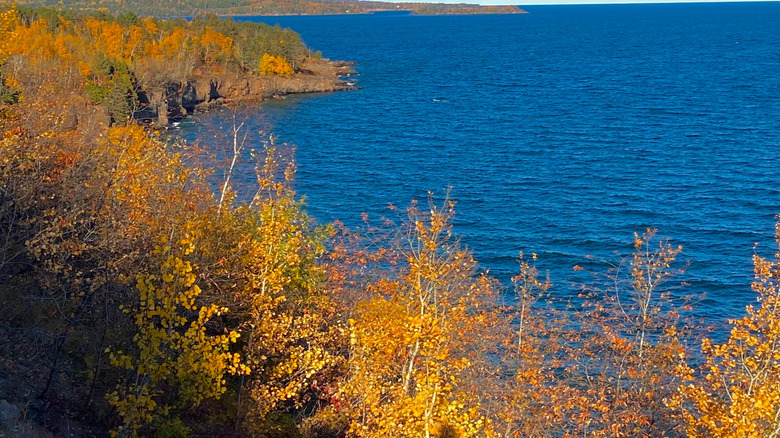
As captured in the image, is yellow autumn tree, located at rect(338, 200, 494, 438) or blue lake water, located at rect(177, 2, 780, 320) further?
blue lake water, located at rect(177, 2, 780, 320)

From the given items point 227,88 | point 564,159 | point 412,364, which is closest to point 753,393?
point 412,364

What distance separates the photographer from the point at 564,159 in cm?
6638

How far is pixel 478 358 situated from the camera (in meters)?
19.7

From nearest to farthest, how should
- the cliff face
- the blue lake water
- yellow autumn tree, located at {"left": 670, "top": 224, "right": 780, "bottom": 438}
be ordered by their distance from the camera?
yellow autumn tree, located at {"left": 670, "top": 224, "right": 780, "bottom": 438}, the blue lake water, the cliff face

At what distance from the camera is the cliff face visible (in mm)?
83312

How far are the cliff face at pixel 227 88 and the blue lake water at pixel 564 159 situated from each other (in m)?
5.11

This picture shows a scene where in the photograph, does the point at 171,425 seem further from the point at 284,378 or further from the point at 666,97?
the point at 666,97

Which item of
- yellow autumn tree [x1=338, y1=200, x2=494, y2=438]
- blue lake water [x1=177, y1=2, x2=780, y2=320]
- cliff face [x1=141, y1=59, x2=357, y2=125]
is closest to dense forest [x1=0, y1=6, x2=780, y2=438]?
yellow autumn tree [x1=338, y1=200, x2=494, y2=438]

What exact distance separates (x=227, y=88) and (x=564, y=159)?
5580 centimetres

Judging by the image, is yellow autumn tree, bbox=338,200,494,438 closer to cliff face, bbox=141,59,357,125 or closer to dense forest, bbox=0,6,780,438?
dense forest, bbox=0,6,780,438

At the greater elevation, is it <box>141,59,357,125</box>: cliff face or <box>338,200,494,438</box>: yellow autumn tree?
<box>141,59,357,125</box>: cliff face

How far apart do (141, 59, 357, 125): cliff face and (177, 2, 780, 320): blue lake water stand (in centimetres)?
511

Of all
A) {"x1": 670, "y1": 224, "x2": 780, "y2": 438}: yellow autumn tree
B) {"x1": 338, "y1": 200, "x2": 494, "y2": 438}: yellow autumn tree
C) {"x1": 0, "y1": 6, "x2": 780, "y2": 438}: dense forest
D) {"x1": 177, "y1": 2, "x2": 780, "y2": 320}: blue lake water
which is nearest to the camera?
{"x1": 338, "y1": 200, "x2": 494, "y2": 438}: yellow autumn tree

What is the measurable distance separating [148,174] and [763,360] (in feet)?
52.8
